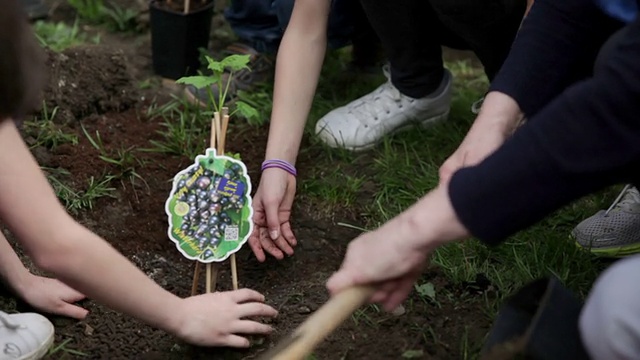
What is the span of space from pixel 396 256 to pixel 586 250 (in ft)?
2.48

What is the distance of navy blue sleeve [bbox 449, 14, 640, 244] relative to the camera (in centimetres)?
115

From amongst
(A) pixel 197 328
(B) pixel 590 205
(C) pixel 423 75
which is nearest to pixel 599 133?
(A) pixel 197 328

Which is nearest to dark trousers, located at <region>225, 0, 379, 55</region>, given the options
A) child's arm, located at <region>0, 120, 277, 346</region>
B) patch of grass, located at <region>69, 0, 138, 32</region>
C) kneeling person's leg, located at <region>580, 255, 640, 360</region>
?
patch of grass, located at <region>69, 0, 138, 32</region>

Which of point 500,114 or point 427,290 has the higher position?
point 500,114

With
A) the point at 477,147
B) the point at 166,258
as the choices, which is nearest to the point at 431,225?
the point at 477,147

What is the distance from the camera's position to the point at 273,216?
1788mm

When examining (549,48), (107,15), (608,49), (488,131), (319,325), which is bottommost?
(107,15)

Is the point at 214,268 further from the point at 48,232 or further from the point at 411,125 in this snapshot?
the point at 411,125

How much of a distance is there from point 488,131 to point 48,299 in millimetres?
851

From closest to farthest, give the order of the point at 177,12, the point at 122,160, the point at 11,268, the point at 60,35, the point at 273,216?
the point at 11,268 → the point at 273,216 → the point at 122,160 → the point at 177,12 → the point at 60,35

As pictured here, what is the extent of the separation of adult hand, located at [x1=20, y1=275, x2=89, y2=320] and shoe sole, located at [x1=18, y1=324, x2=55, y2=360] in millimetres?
79

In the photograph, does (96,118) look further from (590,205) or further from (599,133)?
(599,133)

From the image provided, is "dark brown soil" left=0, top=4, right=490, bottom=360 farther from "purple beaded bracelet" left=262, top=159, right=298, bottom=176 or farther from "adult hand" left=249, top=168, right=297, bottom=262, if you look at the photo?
"purple beaded bracelet" left=262, top=159, right=298, bottom=176

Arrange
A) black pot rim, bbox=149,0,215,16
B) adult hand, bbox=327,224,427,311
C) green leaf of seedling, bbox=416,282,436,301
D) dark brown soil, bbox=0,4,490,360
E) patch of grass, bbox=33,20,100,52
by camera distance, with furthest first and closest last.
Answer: patch of grass, bbox=33,20,100,52 → black pot rim, bbox=149,0,215,16 → green leaf of seedling, bbox=416,282,436,301 → dark brown soil, bbox=0,4,490,360 → adult hand, bbox=327,224,427,311
